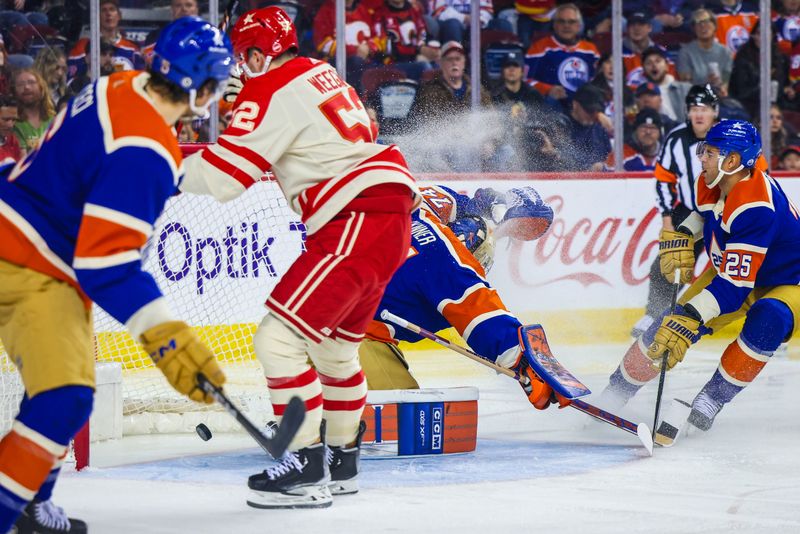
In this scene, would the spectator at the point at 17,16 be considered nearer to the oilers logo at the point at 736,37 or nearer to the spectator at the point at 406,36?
the spectator at the point at 406,36

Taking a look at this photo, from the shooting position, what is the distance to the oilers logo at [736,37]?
756cm

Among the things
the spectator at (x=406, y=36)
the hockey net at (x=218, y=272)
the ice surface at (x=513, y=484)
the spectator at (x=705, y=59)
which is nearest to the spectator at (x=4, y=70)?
the hockey net at (x=218, y=272)

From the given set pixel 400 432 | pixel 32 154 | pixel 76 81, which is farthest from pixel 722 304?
pixel 76 81

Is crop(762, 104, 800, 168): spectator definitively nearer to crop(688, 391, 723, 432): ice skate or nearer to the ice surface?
the ice surface

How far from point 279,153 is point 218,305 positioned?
1.55m

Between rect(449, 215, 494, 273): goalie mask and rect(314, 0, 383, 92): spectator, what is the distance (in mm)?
2347

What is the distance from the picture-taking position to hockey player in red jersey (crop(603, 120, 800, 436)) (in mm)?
4094

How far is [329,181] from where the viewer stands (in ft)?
10.2

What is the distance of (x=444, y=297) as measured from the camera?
3846 mm

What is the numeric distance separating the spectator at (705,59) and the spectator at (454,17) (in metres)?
1.26

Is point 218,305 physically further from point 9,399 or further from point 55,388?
point 55,388

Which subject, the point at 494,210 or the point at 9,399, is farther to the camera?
the point at 494,210

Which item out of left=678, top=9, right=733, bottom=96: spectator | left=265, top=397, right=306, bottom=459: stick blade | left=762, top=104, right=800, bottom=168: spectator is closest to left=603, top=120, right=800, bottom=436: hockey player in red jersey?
left=265, top=397, right=306, bottom=459: stick blade

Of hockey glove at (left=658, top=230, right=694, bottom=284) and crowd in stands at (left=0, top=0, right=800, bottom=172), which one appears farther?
crowd in stands at (left=0, top=0, right=800, bottom=172)
